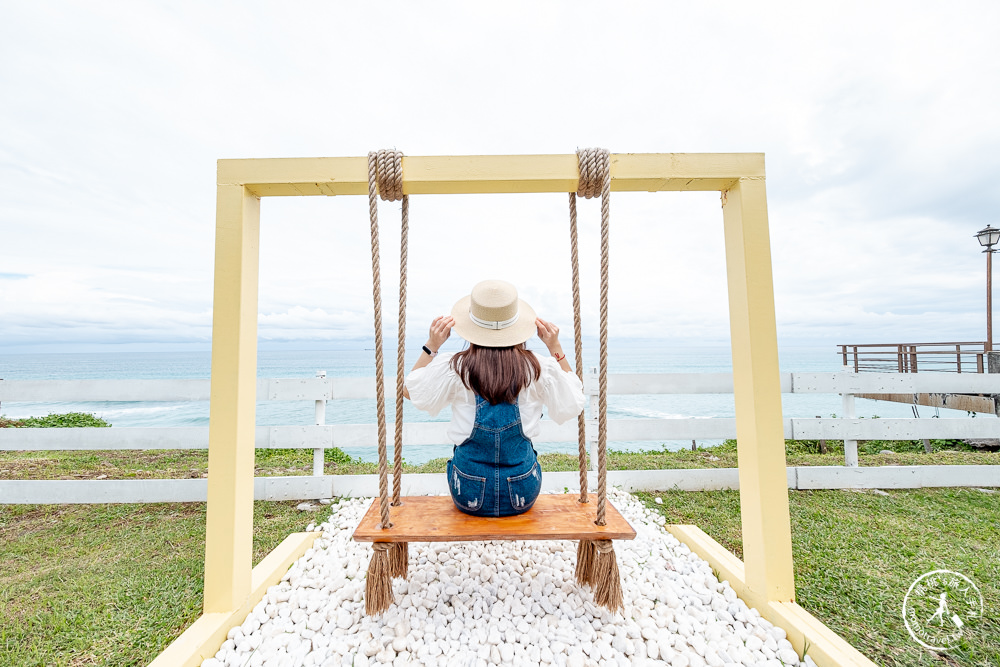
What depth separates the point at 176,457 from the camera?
621 cm

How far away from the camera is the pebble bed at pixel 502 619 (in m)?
1.74

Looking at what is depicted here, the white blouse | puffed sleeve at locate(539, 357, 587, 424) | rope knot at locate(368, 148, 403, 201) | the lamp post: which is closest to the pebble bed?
the white blouse

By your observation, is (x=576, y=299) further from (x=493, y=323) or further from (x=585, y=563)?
(x=585, y=563)

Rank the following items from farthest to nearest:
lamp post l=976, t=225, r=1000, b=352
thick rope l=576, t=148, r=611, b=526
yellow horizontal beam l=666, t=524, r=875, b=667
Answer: lamp post l=976, t=225, r=1000, b=352 < thick rope l=576, t=148, r=611, b=526 < yellow horizontal beam l=666, t=524, r=875, b=667

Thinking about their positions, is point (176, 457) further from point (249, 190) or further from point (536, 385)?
point (536, 385)

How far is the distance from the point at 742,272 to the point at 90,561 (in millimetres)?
4056

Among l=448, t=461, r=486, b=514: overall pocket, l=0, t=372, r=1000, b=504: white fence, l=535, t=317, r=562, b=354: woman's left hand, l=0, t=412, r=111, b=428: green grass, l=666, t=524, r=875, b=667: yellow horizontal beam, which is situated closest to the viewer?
l=666, t=524, r=875, b=667: yellow horizontal beam

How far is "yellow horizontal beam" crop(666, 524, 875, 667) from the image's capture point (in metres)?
1.65

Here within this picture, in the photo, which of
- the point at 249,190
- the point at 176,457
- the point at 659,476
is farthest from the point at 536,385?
the point at 176,457

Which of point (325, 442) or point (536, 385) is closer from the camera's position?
point (536, 385)

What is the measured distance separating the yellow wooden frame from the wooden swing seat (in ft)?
2.20

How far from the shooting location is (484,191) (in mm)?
2195

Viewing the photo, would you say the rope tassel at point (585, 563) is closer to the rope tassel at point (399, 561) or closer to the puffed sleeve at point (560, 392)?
the puffed sleeve at point (560, 392)

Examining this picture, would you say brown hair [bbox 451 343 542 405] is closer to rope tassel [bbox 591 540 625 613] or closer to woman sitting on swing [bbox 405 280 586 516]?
woman sitting on swing [bbox 405 280 586 516]
